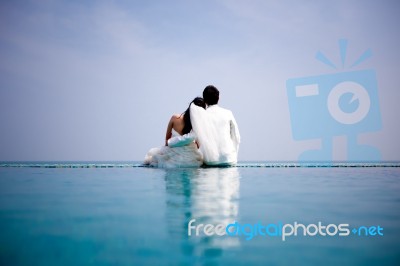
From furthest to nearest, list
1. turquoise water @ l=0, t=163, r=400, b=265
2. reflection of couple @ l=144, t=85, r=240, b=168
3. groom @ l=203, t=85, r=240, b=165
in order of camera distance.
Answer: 1. groom @ l=203, t=85, r=240, b=165
2. reflection of couple @ l=144, t=85, r=240, b=168
3. turquoise water @ l=0, t=163, r=400, b=265

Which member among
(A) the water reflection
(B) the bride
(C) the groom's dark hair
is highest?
(C) the groom's dark hair

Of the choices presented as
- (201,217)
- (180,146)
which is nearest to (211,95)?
(180,146)

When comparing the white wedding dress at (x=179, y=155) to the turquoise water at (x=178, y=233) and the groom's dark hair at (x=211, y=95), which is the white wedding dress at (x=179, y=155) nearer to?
the groom's dark hair at (x=211, y=95)

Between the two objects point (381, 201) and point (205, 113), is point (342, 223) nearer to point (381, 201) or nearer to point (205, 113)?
point (381, 201)

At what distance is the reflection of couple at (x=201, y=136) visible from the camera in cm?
710

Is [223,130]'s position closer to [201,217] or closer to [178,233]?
[201,217]

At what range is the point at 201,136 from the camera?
7105mm

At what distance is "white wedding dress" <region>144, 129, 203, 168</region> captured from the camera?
23.5 feet

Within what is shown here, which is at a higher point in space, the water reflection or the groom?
the groom

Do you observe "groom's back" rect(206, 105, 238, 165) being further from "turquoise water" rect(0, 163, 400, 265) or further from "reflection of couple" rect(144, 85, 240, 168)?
"turquoise water" rect(0, 163, 400, 265)

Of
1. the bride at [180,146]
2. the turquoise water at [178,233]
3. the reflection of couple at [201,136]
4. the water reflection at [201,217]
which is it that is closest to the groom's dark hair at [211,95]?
the reflection of couple at [201,136]

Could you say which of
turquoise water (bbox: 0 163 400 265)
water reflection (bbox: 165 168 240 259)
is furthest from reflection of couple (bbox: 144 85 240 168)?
turquoise water (bbox: 0 163 400 265)

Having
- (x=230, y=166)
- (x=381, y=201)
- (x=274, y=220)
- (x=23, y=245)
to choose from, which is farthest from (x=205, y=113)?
(x=23, y=245)

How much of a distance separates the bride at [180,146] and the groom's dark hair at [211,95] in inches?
5.4
